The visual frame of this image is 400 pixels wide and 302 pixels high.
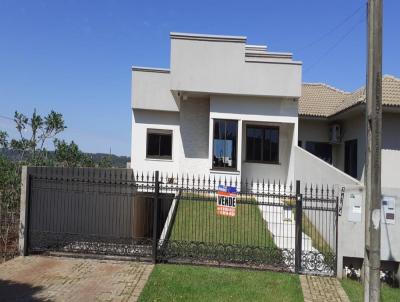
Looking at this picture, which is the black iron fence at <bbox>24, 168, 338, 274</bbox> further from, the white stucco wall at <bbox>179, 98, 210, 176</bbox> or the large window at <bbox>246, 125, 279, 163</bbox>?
the white stucco wall at <bbox>179, 98, 210, 176</bbox>

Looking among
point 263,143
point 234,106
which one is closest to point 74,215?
point 234,106

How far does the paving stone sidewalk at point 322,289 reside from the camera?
7.56 meters

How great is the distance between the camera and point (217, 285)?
8.00 metres

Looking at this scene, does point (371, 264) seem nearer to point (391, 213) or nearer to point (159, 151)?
point (391, 213)

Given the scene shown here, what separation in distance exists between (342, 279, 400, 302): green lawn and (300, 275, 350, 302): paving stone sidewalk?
0.12 m

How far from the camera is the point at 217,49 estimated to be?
674 inches

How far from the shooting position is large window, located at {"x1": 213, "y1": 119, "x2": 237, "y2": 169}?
17.8 m

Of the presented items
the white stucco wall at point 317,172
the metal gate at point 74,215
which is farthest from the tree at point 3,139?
the white stucco wall at point 317,172

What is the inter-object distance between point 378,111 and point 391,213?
3.40 metres

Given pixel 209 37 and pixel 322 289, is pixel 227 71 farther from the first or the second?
pixel 322 289

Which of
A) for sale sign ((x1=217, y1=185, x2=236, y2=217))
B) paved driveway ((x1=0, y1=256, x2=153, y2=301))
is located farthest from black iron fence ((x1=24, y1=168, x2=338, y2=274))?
paved driveway ((x1=0, y1=256, x2=153, y2=301))

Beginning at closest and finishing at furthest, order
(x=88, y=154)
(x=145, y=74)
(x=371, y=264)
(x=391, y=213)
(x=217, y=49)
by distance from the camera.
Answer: (x=371, y=264)
(x=391, y=213)
(x=217, y=49)
(x=145, y=74)
(x=88, y=154)

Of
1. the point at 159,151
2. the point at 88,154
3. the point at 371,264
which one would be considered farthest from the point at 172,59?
the point at 371,264

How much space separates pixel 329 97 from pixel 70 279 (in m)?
18.1
